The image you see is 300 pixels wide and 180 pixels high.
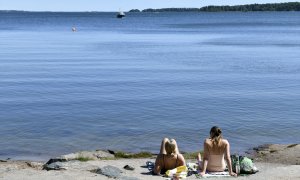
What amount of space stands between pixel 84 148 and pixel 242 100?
11.7m

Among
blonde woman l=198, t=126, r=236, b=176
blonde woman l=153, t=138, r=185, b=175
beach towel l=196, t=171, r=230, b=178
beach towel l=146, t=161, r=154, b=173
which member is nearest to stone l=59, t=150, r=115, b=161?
beach towel l=146, t=161, r=154, b=173

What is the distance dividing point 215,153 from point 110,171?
8.83 feet

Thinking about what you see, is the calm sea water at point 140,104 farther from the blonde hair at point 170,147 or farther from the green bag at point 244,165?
the blonde hair at point 170,147

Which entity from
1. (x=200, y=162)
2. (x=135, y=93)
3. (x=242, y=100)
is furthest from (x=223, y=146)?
(x=135, y=93)

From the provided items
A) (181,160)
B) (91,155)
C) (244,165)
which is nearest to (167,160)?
(181,160)

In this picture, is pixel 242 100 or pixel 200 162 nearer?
pixel 200 162

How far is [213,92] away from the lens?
31859mm

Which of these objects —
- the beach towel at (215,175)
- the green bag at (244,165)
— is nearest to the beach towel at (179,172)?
the beach towel at (215,175)

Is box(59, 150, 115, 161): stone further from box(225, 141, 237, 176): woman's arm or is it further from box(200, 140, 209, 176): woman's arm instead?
box(225, 141, 237, 176): woman's arm

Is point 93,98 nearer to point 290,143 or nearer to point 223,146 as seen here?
point 290,143

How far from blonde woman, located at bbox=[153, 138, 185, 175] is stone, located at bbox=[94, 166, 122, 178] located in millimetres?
965

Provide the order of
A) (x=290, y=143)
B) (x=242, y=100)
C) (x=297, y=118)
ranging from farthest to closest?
(x=242, y=100) < (x=297, y=118) < (x=290, y=143)

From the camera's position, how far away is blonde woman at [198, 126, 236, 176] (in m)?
13.8

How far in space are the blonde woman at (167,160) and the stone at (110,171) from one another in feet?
3.17
